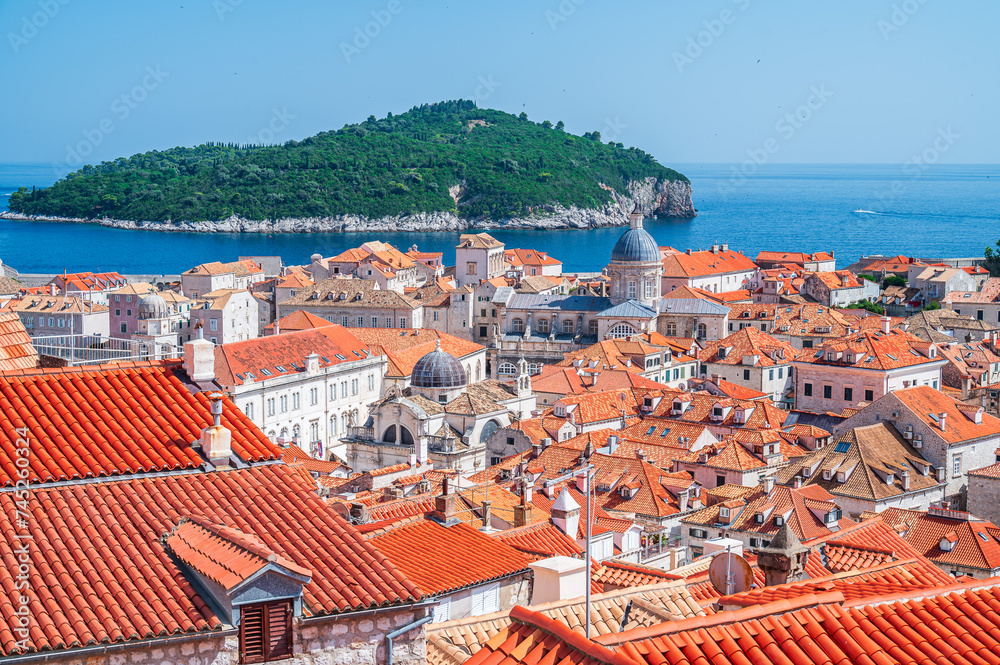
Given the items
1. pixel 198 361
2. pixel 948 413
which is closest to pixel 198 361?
pixel 198 361

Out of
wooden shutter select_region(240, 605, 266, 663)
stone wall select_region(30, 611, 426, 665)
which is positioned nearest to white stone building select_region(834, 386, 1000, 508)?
stone wall select_region(30, 611, 426, 665)

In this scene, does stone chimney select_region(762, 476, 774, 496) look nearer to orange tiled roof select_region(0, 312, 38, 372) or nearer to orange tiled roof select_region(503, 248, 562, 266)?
orange tiled roof select_region(0, 312, 38, 372)

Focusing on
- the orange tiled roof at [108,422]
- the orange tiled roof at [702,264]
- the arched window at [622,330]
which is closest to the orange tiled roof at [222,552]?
the orange tiled roof at [108,422]

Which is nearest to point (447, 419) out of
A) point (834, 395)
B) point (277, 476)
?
point (834, 395)

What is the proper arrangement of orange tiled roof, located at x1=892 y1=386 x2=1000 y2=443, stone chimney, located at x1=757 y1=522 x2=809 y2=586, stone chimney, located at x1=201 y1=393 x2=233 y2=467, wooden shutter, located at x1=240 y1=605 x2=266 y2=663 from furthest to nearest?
orange tiled roof, located at x1=892 y1=386 x2=1000 y2=443
stone chimney, located at x1=757 y1=522 x2=809 y2=586
stone chimney, located at x1=201 y1=393 x2=233 y2=467
wooden shutter, located at x1=240 y1=605 x2=266 y2=663

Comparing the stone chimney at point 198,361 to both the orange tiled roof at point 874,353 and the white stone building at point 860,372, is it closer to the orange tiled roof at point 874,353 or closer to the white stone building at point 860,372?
the white stone building at point 860,372

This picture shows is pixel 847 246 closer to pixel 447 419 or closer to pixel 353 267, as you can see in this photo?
pixel 353 267

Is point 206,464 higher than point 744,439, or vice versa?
point 206,464
